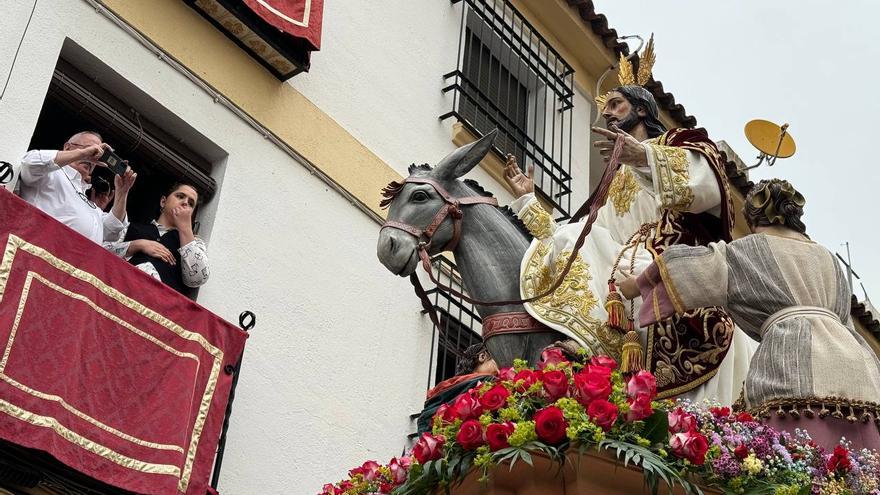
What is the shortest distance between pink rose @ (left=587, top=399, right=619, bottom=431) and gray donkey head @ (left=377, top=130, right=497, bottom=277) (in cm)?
166

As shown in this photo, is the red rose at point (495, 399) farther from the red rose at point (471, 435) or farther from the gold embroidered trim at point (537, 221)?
the gold embroidered trim at point (537, 221)

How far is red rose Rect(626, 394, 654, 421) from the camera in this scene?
5500 mm

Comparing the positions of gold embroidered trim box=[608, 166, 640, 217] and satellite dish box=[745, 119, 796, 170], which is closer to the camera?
gold embroidered trim box=[608, 166, 640, 217]

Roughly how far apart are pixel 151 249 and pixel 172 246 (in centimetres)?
29

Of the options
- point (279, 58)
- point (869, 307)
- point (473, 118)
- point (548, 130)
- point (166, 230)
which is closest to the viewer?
point (166, 230)

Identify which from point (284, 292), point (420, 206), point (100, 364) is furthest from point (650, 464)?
point (284, 292)

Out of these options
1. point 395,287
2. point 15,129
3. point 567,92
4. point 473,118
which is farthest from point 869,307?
point 15,129

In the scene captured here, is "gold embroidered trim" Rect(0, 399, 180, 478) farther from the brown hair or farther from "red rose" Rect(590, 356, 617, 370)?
the brown hair

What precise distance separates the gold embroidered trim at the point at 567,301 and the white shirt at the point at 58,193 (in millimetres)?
2826

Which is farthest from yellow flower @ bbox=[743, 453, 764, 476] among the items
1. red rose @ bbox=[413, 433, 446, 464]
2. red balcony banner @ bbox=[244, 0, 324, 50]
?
red balcony banner @ bbox=[244, 0, 324, 50]

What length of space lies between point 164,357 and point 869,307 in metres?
14.4

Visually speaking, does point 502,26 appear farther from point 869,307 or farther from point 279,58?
point 869,307

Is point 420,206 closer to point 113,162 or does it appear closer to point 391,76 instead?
point 113,162

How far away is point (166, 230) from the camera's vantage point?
29.3ft
